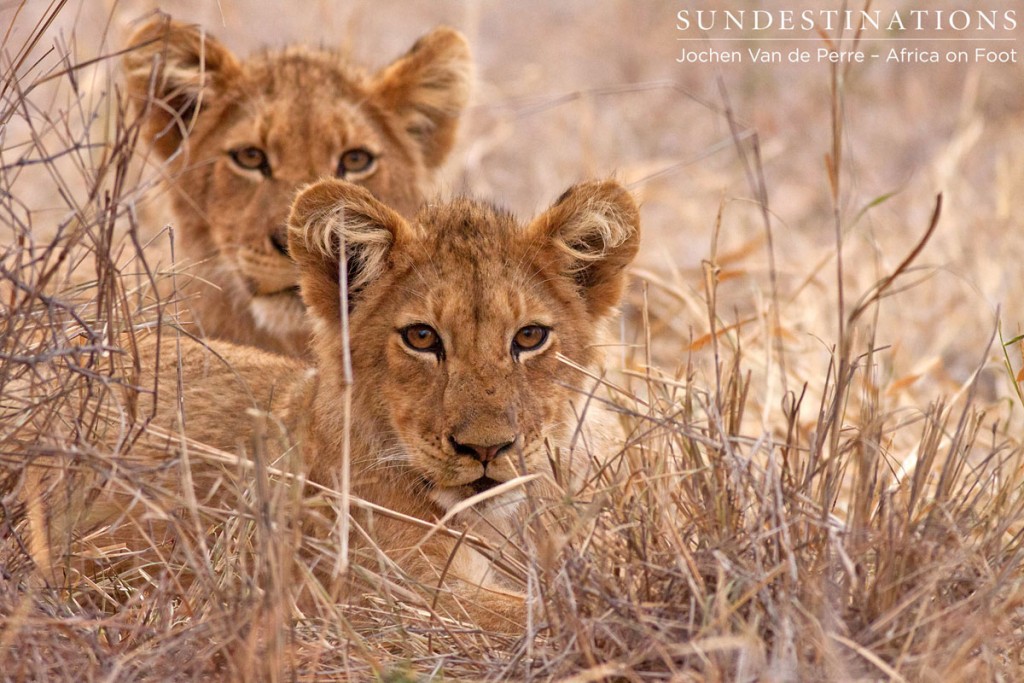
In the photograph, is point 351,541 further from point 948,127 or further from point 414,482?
point 948,127

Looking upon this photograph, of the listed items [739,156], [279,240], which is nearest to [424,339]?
[279,240]

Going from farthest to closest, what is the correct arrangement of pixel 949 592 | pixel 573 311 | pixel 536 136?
pixel 536 136 → pixel 573 311 → pixel 949 592

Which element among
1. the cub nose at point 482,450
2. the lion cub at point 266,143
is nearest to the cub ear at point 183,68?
the lion cub at point 266,143

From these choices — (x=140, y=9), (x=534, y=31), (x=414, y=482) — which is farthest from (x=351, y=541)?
(x=534, y=31)

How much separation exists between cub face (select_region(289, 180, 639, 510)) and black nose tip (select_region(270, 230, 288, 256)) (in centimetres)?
98

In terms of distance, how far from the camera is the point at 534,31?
1153cm

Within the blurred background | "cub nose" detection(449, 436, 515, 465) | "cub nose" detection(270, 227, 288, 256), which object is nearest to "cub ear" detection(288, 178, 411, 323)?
"cub nose" detection(449, 436, 515, 465)

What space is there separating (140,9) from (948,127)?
20.0ft

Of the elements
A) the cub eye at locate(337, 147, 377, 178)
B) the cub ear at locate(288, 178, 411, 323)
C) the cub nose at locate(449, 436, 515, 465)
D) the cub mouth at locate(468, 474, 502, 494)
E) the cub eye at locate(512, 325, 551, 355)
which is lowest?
the cub mouth at locate(468, 474, 502, 494)

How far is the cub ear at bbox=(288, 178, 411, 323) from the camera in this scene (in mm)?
3492

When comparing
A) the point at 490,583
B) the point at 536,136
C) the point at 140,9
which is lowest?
the point at 490,583

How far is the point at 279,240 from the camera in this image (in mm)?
4750

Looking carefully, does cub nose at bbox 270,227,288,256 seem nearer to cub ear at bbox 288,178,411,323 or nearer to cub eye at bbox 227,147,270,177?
cub eye at bbox 227,147,270,177

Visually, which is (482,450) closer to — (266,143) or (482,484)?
(482,484)
